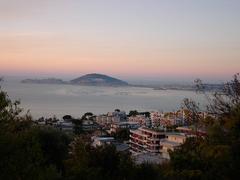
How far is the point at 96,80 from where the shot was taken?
18675 cm

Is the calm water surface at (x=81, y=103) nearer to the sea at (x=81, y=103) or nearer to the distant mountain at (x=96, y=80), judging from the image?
the sea at (x=81, y=103)

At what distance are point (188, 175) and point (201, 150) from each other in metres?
0.54

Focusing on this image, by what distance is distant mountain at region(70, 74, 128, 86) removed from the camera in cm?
18612

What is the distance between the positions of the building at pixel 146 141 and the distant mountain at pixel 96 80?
479ft

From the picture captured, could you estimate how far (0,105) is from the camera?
5309 millimetres

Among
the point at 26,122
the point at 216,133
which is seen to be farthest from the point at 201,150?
the point at 26,122

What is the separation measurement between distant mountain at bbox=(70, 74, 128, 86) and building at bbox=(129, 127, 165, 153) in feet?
479

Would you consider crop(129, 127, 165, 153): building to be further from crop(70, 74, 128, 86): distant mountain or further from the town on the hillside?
crop(70, 74, 128, 86): distant mountain

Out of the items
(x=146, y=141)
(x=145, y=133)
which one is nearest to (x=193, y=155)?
(x=146, y=141)

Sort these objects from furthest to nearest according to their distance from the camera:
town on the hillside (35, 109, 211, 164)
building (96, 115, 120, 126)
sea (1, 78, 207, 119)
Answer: sea (1, 78, 207, 119) → building (96, 115, 120, 126) → town on the hillside (35, 109, 211, 164)

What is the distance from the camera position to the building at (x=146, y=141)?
34906mm

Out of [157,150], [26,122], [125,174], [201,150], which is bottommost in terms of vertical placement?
[157,150]

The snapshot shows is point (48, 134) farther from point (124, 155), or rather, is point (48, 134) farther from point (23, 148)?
point (23, 148)

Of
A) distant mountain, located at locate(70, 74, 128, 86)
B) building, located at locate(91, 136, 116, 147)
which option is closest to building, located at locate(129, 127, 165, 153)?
building, located at locate(91, 136, 116, 147)
